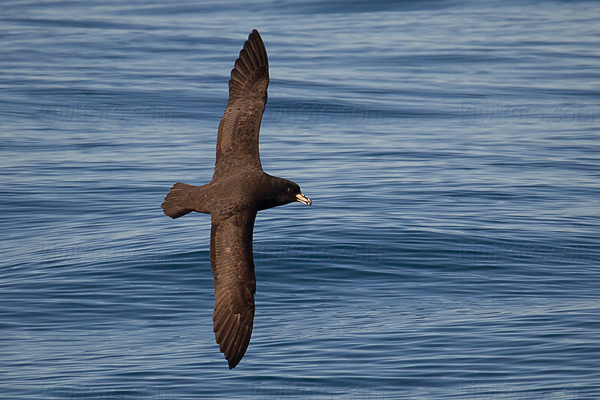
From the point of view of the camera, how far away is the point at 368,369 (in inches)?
388

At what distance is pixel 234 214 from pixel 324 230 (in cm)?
491

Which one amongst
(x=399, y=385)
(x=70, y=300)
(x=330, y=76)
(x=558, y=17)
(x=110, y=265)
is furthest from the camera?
(x=558, y=17)

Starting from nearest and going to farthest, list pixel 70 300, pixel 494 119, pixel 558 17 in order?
pixel 70 300, pixel 494 119, pixel 558 17

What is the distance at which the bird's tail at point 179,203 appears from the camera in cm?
898

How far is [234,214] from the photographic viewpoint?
342 inches

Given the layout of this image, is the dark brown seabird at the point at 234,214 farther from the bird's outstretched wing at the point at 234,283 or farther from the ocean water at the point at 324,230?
the ocean water at the point at 324,230

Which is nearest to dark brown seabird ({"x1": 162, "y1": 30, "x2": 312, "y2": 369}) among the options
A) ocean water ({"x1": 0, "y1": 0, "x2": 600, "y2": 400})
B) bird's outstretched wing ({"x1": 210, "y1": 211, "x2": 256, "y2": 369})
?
bird's outstretched wing ({"x1": 210, "y1": 211, "x2": 256, "y2": 369})

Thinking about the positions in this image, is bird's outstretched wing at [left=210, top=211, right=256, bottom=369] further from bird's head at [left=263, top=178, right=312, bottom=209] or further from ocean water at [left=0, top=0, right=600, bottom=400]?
ocean water at [left=0, top=0, right=600, bottom=400]

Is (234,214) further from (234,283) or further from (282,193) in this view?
(234,283)

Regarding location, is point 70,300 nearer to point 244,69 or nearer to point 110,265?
point 110,265

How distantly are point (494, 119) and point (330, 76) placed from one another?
18.8 ft

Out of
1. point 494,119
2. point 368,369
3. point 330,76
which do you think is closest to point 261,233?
point 368,369

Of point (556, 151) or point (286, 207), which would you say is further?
point (556, 151)

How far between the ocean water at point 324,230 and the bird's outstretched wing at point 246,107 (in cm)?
235
